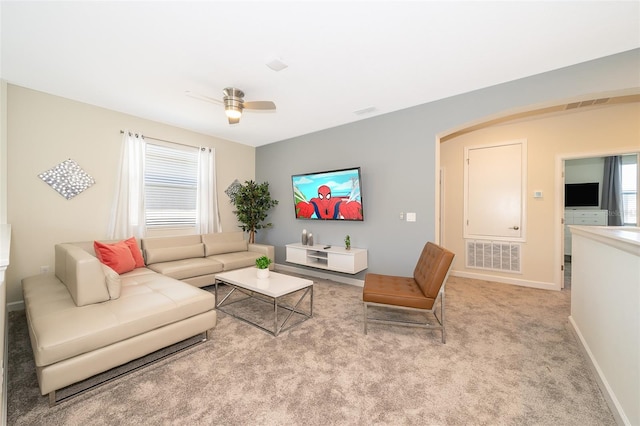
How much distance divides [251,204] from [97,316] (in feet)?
11.1

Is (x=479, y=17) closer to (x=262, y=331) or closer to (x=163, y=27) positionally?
(x=163, y=27)

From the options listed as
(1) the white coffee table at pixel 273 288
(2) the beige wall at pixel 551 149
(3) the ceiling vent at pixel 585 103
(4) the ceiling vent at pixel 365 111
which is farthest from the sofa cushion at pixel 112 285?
(3) the ceiling vent at pixel 585 103

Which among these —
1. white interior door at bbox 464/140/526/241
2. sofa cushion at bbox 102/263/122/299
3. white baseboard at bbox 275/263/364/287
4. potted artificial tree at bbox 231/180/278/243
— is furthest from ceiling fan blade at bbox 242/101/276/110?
white interior door at bbox 464/140/526/241

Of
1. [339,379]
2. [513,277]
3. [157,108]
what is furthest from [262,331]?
[513,277]

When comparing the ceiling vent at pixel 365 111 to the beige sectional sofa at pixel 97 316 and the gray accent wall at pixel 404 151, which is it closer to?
the gray accent wall at pixel 404 151

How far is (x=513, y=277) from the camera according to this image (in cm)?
428

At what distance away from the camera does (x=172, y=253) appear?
3.95 meters

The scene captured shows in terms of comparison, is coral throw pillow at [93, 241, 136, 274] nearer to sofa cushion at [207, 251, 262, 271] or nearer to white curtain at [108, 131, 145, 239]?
white curtain at [108, 131, 145, 239]

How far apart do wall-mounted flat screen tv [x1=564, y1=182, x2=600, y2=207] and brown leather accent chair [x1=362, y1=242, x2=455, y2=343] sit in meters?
5.86

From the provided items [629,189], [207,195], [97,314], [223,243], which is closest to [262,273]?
[97,314]

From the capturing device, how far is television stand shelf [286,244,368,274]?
392 centimetres

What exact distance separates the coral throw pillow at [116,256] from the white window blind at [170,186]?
41.6 inches

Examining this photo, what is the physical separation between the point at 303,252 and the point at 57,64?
3.83 meters

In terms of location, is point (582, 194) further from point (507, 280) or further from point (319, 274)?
point (319, 274)
